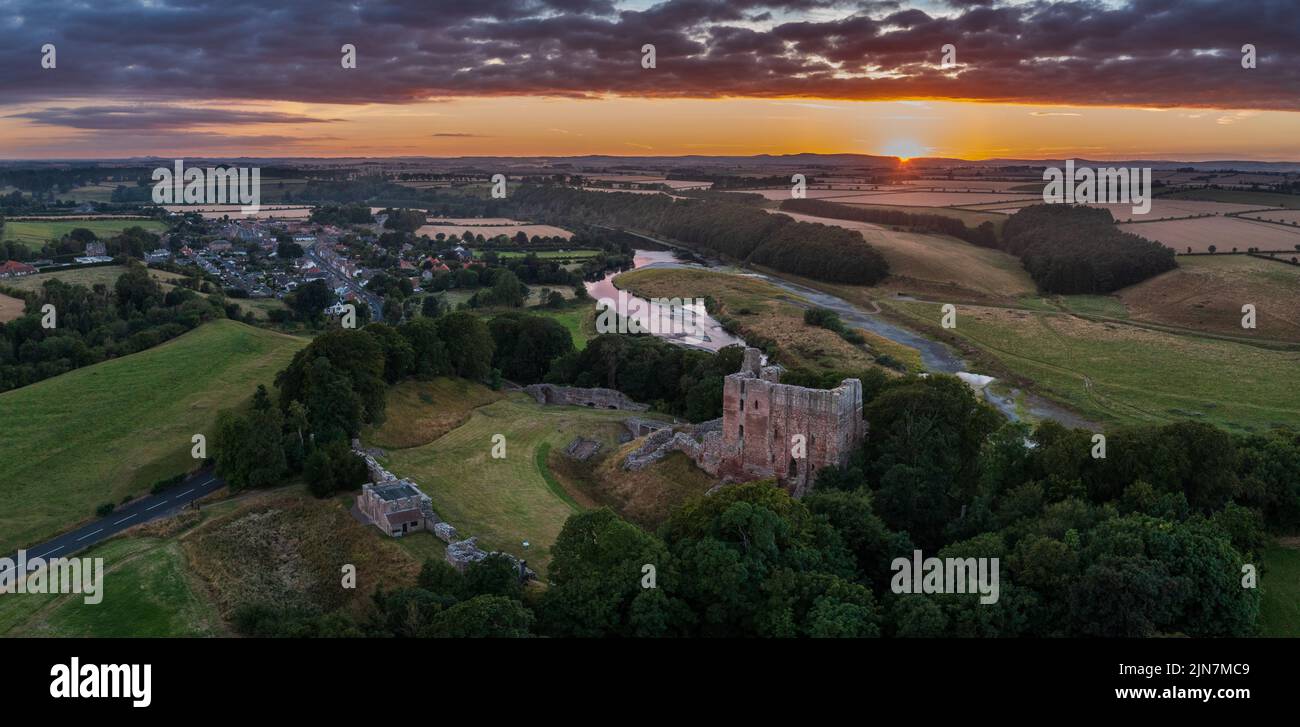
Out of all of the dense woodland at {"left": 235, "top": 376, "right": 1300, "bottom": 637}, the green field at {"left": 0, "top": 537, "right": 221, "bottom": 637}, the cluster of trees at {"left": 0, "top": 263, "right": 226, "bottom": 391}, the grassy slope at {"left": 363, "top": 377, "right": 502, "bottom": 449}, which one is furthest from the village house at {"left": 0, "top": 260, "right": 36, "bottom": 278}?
the dense woodland at {"left": 235, "top": 376, "right": 1300, "bottom": 637}

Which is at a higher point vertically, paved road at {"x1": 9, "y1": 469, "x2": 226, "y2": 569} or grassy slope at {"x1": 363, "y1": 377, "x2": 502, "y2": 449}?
grassy slope at {"x1": 363, "y1": 377, "x2": 502, "y2": 449}

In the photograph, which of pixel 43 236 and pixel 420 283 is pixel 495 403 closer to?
pixel 420 283

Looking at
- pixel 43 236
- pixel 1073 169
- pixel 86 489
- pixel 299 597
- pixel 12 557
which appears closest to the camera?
pixel 299 597

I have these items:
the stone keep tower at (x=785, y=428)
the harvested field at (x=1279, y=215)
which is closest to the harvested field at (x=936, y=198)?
the harvested field at (x=1279, y=215)

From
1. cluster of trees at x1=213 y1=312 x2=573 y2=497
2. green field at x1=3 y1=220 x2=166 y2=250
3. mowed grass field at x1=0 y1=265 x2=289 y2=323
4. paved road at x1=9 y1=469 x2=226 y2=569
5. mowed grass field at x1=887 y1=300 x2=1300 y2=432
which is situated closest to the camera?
paved road at x1=9 y1=469 x2=226 y2=569

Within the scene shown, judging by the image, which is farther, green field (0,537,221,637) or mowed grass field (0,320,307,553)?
mowed grass field (0,320,307,553)

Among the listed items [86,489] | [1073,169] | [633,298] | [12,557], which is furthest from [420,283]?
[1073,169]

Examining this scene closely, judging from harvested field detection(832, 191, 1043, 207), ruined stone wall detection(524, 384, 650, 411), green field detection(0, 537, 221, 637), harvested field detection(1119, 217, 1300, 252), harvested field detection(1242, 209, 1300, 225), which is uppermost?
harvested field detection(832, 191, 1043, 207)

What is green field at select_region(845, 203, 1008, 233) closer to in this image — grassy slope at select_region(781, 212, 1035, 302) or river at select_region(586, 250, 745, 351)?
grassy slope at select_region(781, 212, 1035, 302)
